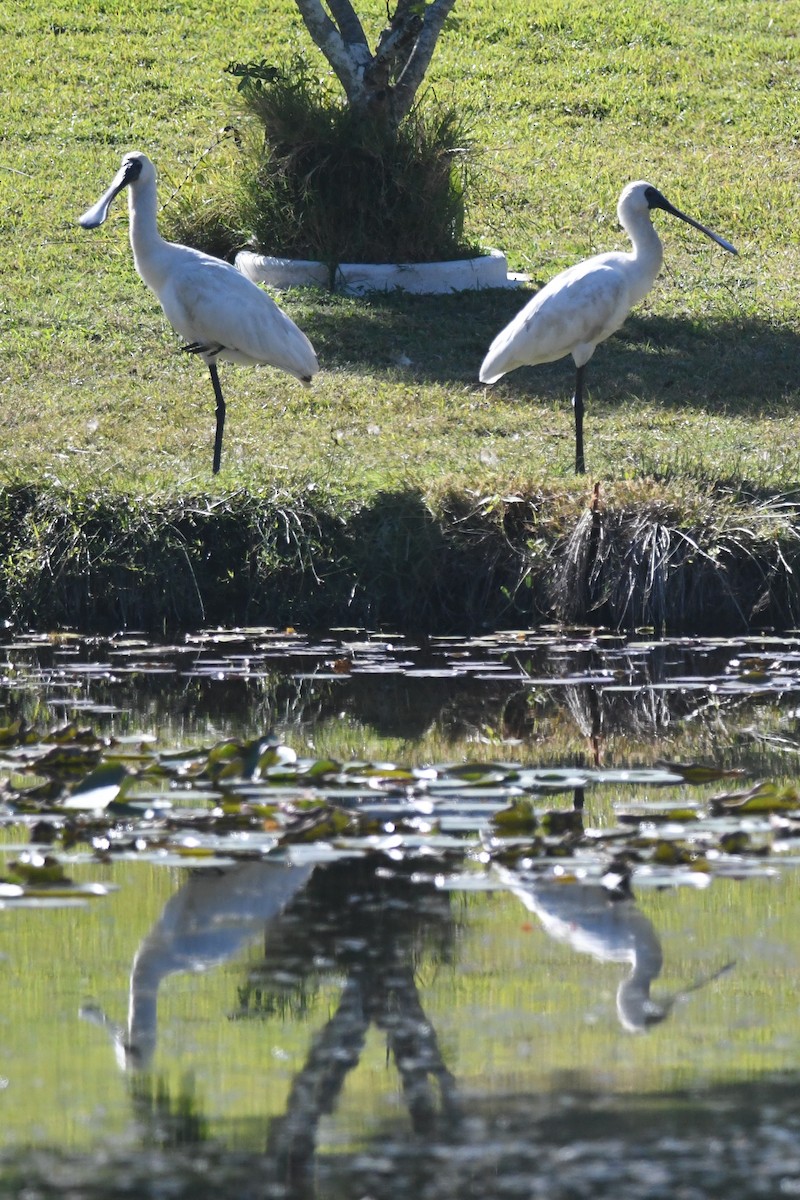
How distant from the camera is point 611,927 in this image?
4.77 metres

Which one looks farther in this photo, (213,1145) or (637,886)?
(637,886)

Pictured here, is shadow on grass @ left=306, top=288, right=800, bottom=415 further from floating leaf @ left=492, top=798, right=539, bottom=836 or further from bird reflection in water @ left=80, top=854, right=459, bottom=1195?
bird reflection in water @ left=80, top=854, right=459, bottom=1195

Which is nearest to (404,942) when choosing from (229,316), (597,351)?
(229,316)

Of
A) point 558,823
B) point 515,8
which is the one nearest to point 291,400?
point 558,823

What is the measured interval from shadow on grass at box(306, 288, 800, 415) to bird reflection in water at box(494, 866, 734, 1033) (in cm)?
686

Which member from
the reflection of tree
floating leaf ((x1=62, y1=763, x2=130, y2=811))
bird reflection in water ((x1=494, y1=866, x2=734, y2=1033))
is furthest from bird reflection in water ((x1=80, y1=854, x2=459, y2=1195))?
floating leaf ((x1=62, y1=763, x2=130, y2=811))

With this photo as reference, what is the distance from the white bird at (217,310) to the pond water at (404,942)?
9.64ft

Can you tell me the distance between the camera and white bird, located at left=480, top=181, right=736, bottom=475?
402 inches

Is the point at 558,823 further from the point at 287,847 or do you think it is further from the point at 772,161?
the point at 772,161

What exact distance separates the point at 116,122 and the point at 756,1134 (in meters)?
15.9

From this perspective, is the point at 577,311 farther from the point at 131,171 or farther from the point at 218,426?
the point at 131,171

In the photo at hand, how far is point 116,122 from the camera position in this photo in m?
18.2

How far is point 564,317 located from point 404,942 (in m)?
6.04

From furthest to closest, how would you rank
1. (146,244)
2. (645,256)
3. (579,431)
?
(645,256)
(146,244)
(579,431)
